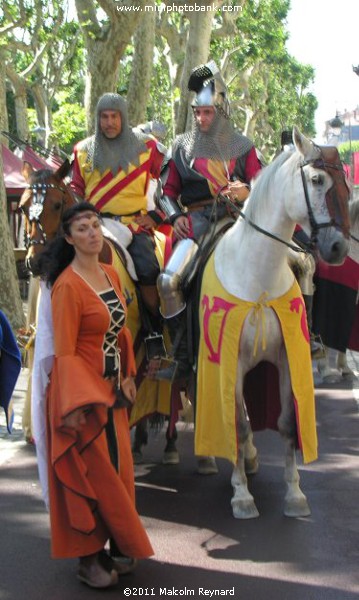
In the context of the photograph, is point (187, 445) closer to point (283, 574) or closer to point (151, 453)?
point (151, 453)

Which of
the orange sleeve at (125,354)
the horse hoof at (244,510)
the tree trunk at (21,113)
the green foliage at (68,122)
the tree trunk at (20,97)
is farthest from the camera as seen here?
the green foliage at (68,122)

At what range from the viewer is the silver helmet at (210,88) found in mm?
6965

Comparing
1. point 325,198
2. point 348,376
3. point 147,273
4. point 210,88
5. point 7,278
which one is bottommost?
point 348,376

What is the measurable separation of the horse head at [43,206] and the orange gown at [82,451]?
2073 mm

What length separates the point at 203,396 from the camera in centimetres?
633

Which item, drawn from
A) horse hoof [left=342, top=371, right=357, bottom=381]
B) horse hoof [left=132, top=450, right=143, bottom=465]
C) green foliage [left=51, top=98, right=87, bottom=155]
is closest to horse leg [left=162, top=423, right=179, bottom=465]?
horse hoof [left=132, top=450, right=143, bottom=465]

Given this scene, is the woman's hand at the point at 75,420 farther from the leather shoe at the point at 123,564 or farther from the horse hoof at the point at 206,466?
the horse hoof at the point at 206,466

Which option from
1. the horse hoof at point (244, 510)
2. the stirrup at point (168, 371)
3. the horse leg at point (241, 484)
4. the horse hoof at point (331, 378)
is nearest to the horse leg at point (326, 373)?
the horse hoof at point (331, 378)

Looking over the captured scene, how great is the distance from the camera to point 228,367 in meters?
6.18

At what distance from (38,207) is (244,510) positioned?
266cm

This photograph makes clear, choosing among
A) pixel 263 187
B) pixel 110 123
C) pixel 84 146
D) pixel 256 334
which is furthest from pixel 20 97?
pixel 256 334

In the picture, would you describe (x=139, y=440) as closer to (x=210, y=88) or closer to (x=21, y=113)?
(x=210, y=88)

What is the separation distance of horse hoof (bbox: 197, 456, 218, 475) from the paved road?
0.06m

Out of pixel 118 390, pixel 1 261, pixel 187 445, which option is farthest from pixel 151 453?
pixel 1 261
